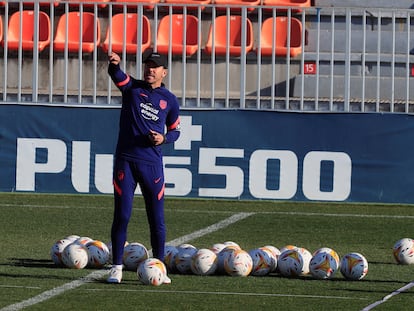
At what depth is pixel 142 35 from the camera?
19406mm

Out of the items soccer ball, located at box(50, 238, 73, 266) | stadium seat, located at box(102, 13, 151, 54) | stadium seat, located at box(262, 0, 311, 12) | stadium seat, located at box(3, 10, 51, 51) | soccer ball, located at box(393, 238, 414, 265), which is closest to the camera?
soccer ball, located at box(50, 238, 73, 266)

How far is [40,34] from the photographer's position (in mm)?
19578

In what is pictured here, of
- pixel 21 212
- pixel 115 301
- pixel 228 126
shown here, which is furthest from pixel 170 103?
pixel 228 126

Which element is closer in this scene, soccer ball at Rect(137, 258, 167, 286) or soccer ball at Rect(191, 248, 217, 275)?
soccer ball at Rect(137, 258, 167, 286)

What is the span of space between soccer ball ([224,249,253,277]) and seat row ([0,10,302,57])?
8.13m

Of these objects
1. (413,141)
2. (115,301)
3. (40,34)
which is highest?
(40,34)

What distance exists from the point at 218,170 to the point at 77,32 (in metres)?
3.42

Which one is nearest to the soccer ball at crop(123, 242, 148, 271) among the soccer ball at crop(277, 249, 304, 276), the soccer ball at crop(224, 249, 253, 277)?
the soccer ball at crop(224, 249, 253, 277)

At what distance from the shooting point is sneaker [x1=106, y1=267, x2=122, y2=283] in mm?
10086

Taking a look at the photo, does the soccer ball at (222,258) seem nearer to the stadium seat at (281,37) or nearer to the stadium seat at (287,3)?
the stadium seat at (281,37)

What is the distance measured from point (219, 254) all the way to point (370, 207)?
23.6ft

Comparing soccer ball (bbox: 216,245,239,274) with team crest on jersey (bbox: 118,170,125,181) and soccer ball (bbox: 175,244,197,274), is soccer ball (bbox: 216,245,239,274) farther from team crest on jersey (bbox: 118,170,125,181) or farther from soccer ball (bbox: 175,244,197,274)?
team crest on jersey (bbox: 118,170,125,181)

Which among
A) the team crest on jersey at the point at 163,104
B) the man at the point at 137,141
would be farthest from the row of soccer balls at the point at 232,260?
the team crest on jersey at the point at 163,104

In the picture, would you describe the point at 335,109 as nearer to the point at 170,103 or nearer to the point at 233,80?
the point at 233,80
